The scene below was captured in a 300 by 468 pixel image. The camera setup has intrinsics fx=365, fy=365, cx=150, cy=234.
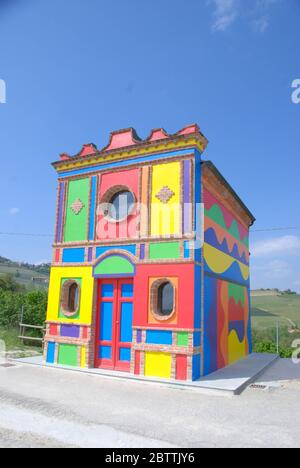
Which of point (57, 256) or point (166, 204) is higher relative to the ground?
point (166, 204)

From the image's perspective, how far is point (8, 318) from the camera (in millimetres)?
18922

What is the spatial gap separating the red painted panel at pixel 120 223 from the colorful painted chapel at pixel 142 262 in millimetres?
32

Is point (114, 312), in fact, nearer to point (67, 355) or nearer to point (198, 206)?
point (67, 355)

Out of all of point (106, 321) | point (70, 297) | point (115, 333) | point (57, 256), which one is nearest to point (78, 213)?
point (57, 256)

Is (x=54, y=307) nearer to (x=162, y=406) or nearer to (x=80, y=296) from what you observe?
(x=80, y=296)

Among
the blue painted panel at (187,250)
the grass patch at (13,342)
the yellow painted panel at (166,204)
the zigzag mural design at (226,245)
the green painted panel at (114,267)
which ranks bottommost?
the grass patch at (13,342)

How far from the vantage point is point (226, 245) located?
13203 mm

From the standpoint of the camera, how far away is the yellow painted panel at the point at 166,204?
1040 centimetres

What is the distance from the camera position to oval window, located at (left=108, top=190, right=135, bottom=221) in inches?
447

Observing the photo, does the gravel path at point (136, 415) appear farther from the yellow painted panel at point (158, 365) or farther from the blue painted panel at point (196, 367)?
the blue painted panel at point (196, 367)

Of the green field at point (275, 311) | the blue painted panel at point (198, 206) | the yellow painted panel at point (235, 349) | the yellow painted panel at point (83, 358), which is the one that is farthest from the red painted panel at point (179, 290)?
the green field at point (275, 311)

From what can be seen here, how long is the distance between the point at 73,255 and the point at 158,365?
4539mm
